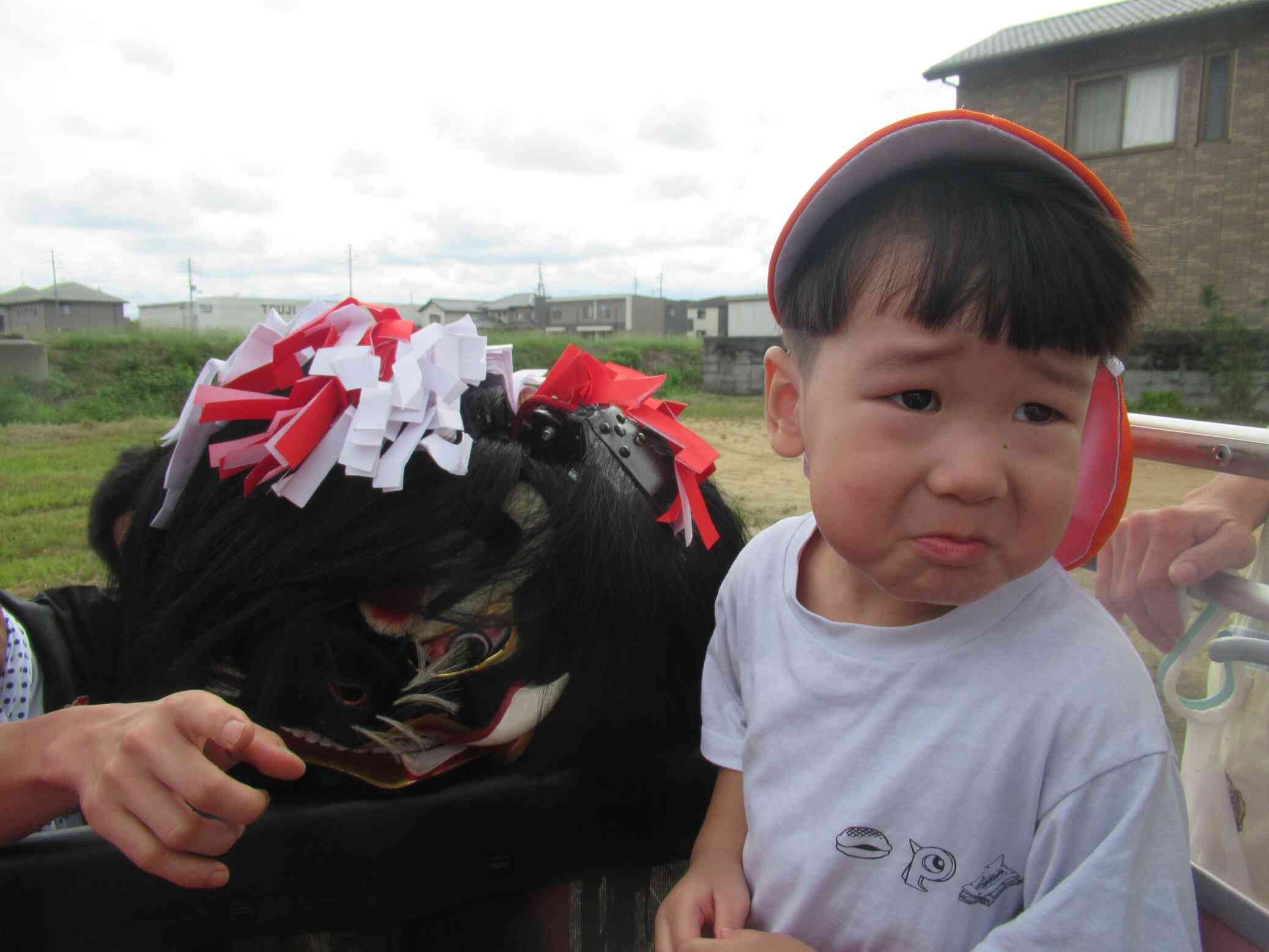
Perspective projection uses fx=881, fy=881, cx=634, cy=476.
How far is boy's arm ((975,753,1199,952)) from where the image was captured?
66 centimetres

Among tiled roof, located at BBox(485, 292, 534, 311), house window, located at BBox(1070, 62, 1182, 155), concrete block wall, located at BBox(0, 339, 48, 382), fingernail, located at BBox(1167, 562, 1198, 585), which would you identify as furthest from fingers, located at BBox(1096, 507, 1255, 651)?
house window, located at BBox(1070, 62, 1182, 155)

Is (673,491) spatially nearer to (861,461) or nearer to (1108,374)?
(861,461)

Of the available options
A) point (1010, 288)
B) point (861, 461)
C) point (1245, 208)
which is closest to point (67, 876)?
point (861, 461)

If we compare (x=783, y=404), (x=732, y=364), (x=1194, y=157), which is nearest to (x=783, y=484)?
(x=783, y=404)

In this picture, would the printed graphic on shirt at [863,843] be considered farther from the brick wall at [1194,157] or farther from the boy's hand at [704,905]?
the brick wall at [1194,157]

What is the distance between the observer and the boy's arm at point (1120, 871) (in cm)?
66

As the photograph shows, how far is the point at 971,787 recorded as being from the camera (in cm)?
74

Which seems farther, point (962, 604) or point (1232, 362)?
point (1232, 362)

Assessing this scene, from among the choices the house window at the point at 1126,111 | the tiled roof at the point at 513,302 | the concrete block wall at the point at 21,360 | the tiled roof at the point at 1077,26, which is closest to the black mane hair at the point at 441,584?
the concrete block wall at the point at 21,360

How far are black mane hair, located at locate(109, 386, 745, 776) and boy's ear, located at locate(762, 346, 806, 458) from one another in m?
0.24

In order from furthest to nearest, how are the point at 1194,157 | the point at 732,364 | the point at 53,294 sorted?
the point at 732,364 → the point at 1194,157 → the point at 53,294

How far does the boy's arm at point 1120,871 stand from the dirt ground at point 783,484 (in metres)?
0.70

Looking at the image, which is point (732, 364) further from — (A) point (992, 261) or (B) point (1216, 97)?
(A) point (992, 261)

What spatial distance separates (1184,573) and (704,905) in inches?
28.3
